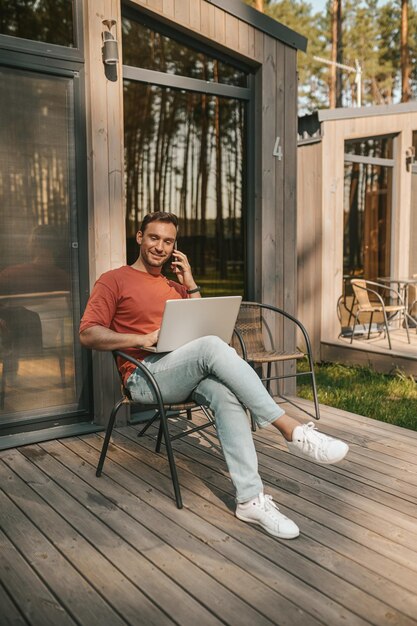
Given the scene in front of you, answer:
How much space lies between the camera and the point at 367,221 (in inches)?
273

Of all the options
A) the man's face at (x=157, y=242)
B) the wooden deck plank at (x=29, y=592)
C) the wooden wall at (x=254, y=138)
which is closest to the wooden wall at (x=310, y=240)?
the wooden wall at (x=254, y=138)

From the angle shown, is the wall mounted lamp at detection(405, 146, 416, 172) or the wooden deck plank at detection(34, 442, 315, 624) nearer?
the wooden deck plank at detection(34, 442, 315, 624)

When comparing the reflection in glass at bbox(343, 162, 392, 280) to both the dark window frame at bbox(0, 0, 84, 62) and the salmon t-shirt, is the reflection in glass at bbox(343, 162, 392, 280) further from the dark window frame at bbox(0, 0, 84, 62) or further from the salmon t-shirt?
the salmon t-shirt

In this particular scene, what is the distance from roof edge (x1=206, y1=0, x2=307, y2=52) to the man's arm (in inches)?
A: 94.4

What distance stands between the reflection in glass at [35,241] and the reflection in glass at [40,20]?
0.33 m

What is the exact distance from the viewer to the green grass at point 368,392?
419 cm

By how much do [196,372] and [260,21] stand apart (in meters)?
2.74

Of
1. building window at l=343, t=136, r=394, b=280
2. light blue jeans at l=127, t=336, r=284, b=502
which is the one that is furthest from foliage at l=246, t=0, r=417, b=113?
light blue jeans at l=127, t=336, r=284, b=502

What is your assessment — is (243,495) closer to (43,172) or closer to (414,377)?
(43,172)

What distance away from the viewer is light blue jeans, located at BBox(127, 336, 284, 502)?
94.8 inches

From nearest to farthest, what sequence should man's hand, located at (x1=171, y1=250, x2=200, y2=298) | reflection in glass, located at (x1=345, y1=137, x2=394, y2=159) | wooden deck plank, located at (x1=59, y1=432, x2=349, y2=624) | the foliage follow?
wooden deck plank, located at (x1=59, y1=432, x2=349, y2=624)
man's hand, located at (x1=171, y1=250, x2=200, y2=298)
reflection in glass, located at (x1=345, y1=137, x2=394, y2=159)
the foliage

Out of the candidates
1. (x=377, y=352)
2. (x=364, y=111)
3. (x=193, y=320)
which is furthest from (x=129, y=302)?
(x=364, y=111)

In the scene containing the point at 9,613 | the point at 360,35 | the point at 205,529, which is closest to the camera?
the point at 9,613

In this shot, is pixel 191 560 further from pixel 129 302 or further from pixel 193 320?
pixel 129 302
